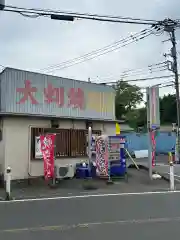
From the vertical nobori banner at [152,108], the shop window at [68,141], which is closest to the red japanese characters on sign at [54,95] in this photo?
the shop window at [68,141]

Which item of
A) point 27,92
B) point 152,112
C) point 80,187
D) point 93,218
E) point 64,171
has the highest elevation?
point 27,92

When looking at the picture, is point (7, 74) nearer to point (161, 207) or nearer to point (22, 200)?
point (22, 200)

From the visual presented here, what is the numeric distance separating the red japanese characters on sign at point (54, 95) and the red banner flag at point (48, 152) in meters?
2.28

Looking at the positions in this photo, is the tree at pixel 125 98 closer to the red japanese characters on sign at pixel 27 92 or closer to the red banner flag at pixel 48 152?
the red japanese characters on sign at pixel 27 92

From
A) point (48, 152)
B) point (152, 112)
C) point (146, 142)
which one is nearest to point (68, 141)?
point (48, 152)

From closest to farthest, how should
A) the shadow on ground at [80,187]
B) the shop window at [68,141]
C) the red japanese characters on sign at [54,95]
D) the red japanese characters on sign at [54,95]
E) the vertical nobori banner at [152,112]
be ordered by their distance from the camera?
the shadow on ground at [80,187] < the red japanese characters on sign at [54,95] < the shop window at [68,141] < the red japanese characters on sign at [54,95] < the vertical nobori banner at [152,112]

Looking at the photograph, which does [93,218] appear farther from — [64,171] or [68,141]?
[68,141]

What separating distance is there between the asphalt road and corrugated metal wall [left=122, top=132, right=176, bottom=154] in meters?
29.5

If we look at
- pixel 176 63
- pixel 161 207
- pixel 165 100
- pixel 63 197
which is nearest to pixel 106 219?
pixel 161 207

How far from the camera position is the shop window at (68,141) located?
17291 millimetres

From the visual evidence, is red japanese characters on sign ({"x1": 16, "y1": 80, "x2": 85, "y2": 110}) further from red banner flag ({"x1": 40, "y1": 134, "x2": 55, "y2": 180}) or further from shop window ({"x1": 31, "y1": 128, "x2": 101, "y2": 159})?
red banner flag ({"x1": 40, "y1": 134, "x2": 55, "y2": 180})

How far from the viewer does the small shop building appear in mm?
16219

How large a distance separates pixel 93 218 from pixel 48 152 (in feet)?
24.2

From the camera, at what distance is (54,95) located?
58.7ft
